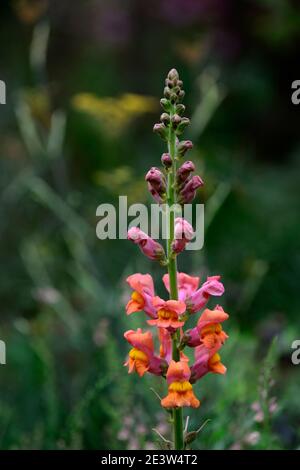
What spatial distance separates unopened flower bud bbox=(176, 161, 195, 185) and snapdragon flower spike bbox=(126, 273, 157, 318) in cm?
26

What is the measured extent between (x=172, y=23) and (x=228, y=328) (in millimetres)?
4734

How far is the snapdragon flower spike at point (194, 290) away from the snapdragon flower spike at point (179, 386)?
7.1 inches

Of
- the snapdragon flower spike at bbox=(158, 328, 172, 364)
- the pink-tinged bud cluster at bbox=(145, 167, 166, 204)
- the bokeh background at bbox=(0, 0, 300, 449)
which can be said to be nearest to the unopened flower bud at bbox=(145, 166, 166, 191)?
the pink-tinged bud cluster at bbox=(145, 167, 166, 204)

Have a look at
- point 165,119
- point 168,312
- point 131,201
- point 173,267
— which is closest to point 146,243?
point 173,267

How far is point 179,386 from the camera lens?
1773 millimetres

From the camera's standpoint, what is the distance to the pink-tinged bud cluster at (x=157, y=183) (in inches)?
70.4

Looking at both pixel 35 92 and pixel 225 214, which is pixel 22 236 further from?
pixel 225 214

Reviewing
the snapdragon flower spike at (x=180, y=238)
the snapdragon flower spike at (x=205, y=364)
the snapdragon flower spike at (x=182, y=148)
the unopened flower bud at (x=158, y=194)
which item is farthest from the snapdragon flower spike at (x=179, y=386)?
the snapdragon flower spike at (x=182, y=148)

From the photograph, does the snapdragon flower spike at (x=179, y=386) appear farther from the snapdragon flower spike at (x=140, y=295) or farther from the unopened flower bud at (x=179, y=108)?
the unopened flower bud at (x=179, y=108)

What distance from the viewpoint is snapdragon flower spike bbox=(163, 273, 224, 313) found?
6.06 feet

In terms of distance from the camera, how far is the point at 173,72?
1.80 m

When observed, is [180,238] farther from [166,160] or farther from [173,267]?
[166,160]

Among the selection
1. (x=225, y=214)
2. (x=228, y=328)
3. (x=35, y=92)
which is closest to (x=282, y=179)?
(x=225, y=214)
